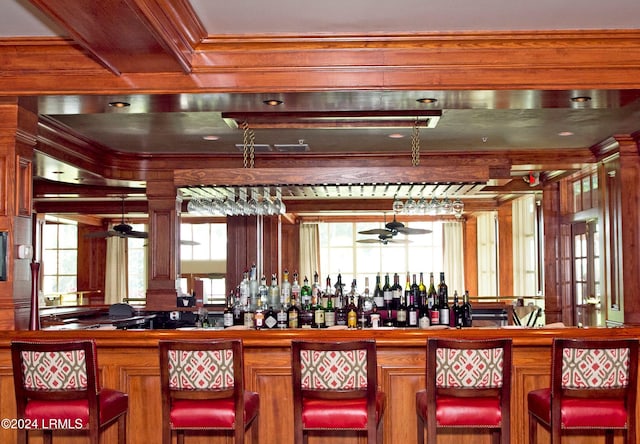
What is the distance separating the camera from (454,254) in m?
16.4

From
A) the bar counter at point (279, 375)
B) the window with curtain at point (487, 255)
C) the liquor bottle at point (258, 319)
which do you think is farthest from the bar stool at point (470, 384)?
the window with curtain at point (487, 255)

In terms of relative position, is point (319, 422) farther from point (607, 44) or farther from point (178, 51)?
point (607, 44)

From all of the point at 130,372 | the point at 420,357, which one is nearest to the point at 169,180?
the point at 130,372

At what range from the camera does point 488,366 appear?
3.93 metres

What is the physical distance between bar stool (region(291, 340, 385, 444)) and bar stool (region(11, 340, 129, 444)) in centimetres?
101

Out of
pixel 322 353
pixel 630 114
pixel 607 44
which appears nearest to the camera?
pixel 322 353

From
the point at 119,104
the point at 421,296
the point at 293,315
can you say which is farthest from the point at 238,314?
the point at 119,104

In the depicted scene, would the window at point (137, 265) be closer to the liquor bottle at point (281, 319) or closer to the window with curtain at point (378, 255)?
the window with curtain at point (378, 255)

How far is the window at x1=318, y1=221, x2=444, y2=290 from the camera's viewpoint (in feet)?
54.6

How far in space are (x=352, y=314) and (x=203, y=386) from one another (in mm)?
2414

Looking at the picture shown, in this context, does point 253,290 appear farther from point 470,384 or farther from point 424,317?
point 470,384

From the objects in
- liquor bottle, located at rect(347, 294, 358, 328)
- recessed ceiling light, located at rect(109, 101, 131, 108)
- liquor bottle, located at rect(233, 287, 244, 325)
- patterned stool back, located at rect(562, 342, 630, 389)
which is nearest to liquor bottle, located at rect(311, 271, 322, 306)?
liquor bottle, located at rect(347, 294, 358, 328)

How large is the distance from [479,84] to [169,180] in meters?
5.01

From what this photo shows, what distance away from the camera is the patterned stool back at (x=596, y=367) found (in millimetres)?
3938
